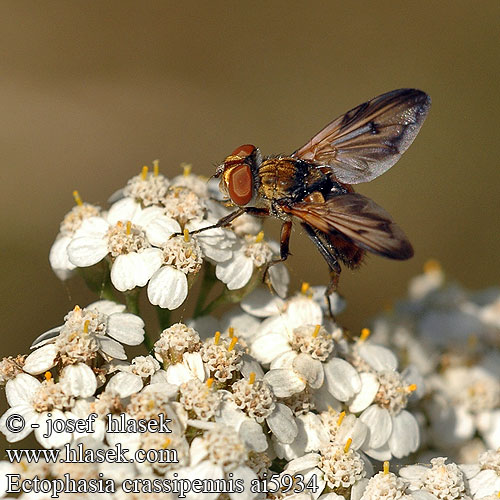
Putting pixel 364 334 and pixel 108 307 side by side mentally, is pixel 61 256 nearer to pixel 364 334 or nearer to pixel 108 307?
pixel 108 307

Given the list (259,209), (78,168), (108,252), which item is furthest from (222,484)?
(78,168)

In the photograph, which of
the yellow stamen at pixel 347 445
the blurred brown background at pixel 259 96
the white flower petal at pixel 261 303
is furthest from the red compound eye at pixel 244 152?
the blurred brown background at pixel 259 96

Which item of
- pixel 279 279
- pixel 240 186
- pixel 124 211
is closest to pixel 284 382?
pixel 279 279

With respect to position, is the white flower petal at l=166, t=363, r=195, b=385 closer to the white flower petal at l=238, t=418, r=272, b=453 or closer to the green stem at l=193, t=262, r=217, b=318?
the white flower petal at l=238, t=418, r=272, b=453

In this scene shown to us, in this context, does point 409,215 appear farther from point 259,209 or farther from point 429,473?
point 429,473

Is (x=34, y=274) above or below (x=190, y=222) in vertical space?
above

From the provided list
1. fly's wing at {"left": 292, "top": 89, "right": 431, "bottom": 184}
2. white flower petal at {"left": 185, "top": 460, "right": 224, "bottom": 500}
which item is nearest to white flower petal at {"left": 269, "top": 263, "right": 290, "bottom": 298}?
fly's wing at {"left": 292, "top": 89, "right": 431, "bottom": 184}
